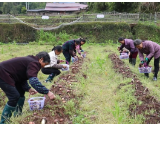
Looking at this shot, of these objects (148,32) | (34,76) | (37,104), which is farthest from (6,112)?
(148,32)

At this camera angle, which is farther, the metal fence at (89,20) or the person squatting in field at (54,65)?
the metal fence at (89,20)

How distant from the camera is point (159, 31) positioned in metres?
15.4

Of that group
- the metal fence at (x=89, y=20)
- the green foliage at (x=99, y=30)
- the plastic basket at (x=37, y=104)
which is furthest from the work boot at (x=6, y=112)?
the metal fence at (x=89, y=20)

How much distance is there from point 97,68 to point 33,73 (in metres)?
4.69

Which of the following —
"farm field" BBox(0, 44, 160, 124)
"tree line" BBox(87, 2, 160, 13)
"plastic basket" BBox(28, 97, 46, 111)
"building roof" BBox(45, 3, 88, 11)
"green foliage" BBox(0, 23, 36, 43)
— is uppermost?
"building roof" BBox(45, 3, 88, 11)

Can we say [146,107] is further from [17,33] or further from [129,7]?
[129,7]

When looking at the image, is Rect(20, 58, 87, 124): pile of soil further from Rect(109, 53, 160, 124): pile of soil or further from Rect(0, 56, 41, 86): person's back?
Rect(109, 53, 160, 124): pile of soil

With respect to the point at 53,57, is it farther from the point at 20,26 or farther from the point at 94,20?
the point at 94,20

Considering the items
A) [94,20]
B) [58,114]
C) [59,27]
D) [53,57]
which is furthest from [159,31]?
[58,114]

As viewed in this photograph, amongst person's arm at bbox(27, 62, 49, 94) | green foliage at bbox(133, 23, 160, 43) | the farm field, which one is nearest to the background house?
green foliage at bbox(133, 23, 160, 43)

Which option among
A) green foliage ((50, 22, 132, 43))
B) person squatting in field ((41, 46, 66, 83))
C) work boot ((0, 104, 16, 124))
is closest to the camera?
work boot ((0, 104, 16, 124))

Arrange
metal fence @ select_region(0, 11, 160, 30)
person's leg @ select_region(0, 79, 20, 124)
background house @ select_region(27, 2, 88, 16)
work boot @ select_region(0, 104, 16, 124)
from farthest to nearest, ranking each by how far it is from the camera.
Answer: background house @ select_region(27, 2, 88, 16), metal fence @ select_region(0, 11, 160, 30), work boot @ select_region(0, 104, 16, 124), person's leg @ select_region(0, 79, 20, 124)

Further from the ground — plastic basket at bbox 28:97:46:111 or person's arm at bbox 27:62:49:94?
person's arm at bbox 27:62:49:94

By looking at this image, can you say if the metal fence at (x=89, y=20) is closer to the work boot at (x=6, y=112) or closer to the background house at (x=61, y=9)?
the work boot at (x=6, y=112)
